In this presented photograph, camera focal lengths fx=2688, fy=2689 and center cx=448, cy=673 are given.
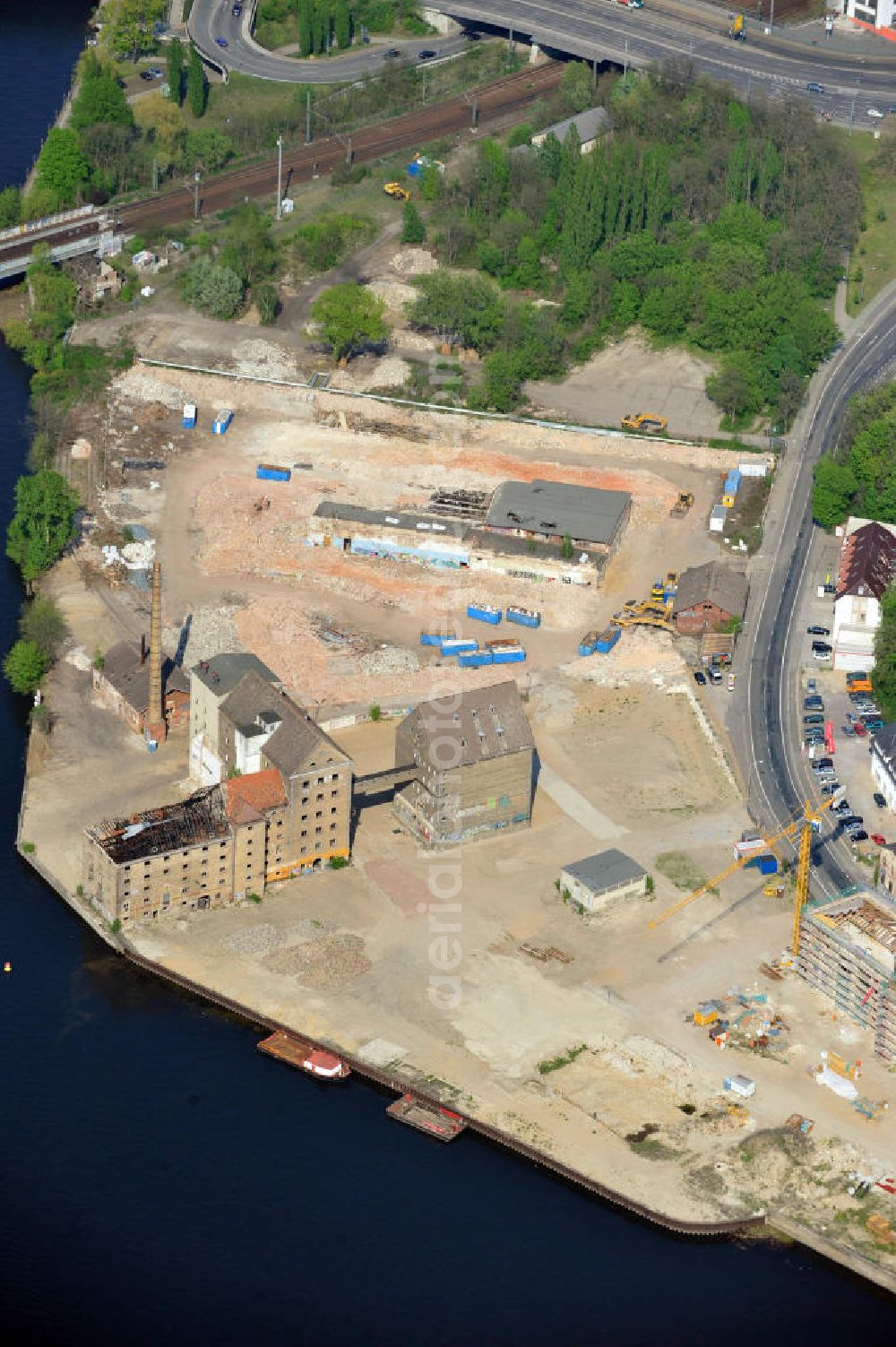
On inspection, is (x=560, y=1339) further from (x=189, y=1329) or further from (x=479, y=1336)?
(x=189, y=1329)

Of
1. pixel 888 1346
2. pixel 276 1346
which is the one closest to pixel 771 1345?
pixel 888 1346

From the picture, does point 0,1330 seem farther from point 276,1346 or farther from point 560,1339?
point 560,1339

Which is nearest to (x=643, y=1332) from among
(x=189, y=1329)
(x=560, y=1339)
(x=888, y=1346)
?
(x=560, y=1339)

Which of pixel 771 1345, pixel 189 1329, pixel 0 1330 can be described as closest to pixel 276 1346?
pixel 189 1329

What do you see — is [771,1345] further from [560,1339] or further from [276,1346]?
[276,1346]

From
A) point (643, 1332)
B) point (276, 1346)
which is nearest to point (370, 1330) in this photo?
point (276, 1346)

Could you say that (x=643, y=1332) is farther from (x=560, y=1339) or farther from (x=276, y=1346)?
(x=276, y=1346)
